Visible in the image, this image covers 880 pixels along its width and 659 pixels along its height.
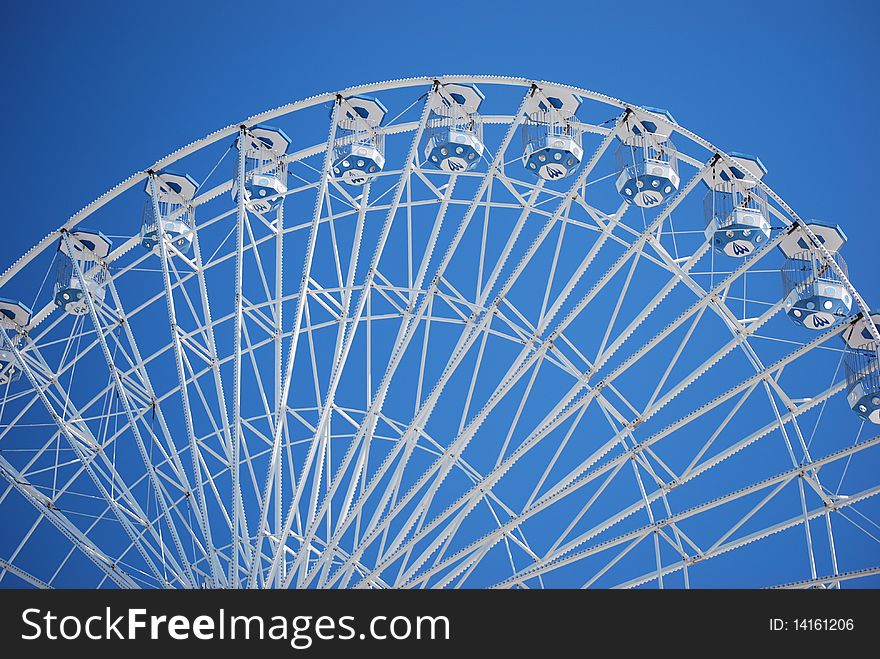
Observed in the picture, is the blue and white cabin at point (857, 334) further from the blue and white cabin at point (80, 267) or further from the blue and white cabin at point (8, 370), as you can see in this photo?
the blue and white cabin at point (8, 370)

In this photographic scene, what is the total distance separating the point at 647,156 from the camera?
24719 millimetres

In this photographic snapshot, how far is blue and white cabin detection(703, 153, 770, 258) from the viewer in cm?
2483

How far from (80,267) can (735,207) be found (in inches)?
635

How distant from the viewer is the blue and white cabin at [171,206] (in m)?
27.4

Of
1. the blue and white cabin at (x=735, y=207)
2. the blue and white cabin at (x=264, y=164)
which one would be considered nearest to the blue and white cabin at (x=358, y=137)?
the blue and white cabin at (x=264, y=164)

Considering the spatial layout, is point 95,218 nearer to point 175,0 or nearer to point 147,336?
point 147,336

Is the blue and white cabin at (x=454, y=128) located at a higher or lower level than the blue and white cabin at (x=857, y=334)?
higher

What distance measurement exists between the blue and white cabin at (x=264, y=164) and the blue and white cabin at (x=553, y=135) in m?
5.99

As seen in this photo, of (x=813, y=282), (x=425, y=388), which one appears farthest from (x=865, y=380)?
(x=425, y=388)

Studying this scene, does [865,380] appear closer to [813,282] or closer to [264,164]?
[813,282]

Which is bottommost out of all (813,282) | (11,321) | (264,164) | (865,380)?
(865,380)

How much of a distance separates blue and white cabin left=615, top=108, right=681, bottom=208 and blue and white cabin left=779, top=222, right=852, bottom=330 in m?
3.19

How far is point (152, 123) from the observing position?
A: 60.4 metres

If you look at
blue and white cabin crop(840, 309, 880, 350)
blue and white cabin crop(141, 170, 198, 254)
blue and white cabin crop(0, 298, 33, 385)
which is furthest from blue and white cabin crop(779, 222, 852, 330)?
blue and white cabin crop(0, 298, 33, 385)
